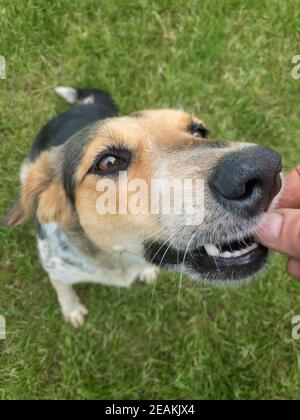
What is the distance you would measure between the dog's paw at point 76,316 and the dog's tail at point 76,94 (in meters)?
2.60

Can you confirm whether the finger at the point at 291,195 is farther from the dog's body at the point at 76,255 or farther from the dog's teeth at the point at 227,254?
the dog's body at the point at 76,255

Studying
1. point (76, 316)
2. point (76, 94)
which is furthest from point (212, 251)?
point (76, 94)

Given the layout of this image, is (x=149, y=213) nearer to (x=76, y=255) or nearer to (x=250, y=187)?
(x=250, y=187)

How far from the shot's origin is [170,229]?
2.99 meters

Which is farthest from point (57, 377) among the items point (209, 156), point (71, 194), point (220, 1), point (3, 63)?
point (220, 1)

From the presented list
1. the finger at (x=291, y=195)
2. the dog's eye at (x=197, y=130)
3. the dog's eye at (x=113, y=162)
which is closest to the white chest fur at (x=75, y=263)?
the dog's eye at (x=113, y=162)

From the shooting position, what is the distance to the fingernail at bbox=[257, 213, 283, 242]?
3037 millimetres

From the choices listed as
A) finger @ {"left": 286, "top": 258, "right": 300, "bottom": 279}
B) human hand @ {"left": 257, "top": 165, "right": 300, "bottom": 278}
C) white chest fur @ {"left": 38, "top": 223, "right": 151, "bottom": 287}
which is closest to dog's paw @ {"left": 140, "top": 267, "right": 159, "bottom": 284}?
white chest fur @ {"left": 38, "top": 223, "right": 151, "bottom": 287}

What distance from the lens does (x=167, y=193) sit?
9.77ft

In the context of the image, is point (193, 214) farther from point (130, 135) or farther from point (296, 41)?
point (296, 41)

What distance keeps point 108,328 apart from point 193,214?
3.07 meters

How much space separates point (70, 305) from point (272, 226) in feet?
9.83

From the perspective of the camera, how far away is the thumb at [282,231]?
2.95 metres

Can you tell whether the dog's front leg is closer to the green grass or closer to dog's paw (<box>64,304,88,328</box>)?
dog's paw (<box>64,304,88,328</box>)
